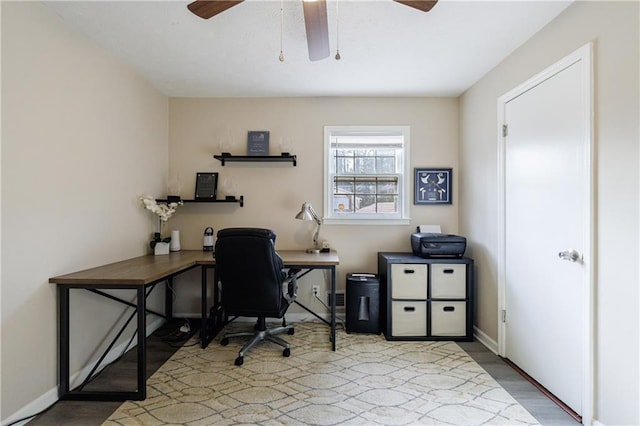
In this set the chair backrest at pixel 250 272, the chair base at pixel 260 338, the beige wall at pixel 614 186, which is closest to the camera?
the beige wall at pixel 614 186

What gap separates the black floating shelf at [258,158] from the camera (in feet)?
10.7

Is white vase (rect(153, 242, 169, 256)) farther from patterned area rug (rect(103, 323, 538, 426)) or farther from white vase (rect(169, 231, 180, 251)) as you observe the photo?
patterned area rug (rect(103, 323, 538, 426))

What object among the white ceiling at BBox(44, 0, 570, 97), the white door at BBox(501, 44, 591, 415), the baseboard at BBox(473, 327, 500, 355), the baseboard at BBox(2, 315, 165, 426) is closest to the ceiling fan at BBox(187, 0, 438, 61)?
the white ceiling at BBox(44, 0, 570, 97)

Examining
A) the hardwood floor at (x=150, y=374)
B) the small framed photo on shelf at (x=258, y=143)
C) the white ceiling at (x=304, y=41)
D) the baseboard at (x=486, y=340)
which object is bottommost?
the hardwood floor at (x=150, y=374)

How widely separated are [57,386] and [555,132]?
3649 millimetres

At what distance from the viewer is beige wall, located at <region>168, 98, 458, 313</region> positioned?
3.39 metres

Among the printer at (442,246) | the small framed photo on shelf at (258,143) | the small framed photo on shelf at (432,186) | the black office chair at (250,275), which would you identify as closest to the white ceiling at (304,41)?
the small framed photo on shelf at (258,143)

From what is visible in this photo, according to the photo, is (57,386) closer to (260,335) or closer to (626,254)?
(260,335)

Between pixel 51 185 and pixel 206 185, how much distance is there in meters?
1.53

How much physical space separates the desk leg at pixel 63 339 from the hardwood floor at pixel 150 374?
0.11 m

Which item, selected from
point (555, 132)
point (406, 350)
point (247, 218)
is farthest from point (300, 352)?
point (555, 132)

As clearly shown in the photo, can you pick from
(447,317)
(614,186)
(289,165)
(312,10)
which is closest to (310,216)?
(289,165)

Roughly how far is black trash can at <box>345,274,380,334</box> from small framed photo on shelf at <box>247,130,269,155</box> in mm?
1722

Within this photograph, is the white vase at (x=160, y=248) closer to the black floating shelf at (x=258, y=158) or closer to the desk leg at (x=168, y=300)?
the desk leg at (x=168, y=300)
